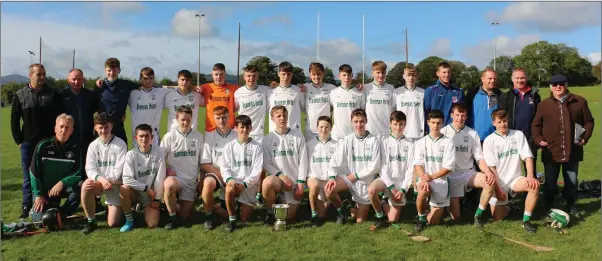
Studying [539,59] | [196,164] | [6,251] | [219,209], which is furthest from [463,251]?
[539,59]

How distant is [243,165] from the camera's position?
5.60 metres

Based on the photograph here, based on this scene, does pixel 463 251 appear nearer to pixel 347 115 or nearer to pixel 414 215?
pixel 414 215

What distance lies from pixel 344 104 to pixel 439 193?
1.90 metres

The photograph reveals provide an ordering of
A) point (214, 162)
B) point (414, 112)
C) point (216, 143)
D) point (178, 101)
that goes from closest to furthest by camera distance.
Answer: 1. point (214, 162)
2. point (216, 143)
3. point (414, 112)
4. point (178, 101)

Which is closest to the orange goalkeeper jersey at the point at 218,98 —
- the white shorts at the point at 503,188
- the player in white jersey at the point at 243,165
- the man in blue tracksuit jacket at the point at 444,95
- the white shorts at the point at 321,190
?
the player in white jersey at the point at 243,165

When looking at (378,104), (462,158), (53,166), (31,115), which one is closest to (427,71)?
(378,104)

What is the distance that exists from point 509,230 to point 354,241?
1872mm

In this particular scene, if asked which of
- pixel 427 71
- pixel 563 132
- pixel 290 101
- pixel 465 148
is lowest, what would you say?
→ pixel 465 148

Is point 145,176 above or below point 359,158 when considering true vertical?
below

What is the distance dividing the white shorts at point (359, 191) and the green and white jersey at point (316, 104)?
1296mm

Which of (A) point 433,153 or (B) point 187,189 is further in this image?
(B) point 187,189

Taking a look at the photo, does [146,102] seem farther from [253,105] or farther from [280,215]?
[280,215]

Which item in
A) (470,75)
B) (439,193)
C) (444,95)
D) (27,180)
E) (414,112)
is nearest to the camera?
(439,193)

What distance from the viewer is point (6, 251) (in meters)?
4.69
